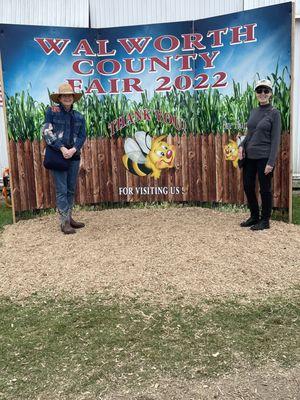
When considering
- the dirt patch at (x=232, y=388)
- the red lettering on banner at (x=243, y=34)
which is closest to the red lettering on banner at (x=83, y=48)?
the red lettering on banner at (x=243, y=34)

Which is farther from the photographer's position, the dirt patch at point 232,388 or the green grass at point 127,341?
the green grass at point 127,341

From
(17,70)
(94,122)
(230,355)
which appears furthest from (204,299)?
(17,70)

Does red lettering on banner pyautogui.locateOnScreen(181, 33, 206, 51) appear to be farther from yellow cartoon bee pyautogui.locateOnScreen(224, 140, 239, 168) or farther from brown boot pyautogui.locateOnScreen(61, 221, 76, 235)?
brown boot pyautogui.locateOnScreen(61, 221, 76, 235)

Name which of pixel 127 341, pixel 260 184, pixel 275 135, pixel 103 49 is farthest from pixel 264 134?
pixel 127 341

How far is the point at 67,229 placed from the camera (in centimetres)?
624

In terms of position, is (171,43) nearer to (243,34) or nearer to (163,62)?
A: (163,62)

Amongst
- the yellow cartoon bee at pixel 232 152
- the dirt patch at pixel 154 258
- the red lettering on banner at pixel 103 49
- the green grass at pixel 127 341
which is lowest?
the green grass at pixel 127 341

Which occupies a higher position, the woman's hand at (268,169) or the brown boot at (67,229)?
the woman's hand at (268,169)

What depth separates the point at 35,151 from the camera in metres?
7.24

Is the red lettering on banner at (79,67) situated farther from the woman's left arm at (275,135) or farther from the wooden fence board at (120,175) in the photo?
the woman's left arm at (275,135)

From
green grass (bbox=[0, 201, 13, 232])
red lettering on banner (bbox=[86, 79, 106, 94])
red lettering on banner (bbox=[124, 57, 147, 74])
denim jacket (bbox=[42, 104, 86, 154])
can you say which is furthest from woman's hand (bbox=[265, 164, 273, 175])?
green grass (bbox=[0, 201, 13, 232])

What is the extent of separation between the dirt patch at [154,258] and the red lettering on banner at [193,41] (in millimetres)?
2521

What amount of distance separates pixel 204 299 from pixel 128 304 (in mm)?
669

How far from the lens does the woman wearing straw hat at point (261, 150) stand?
575 centimetres
